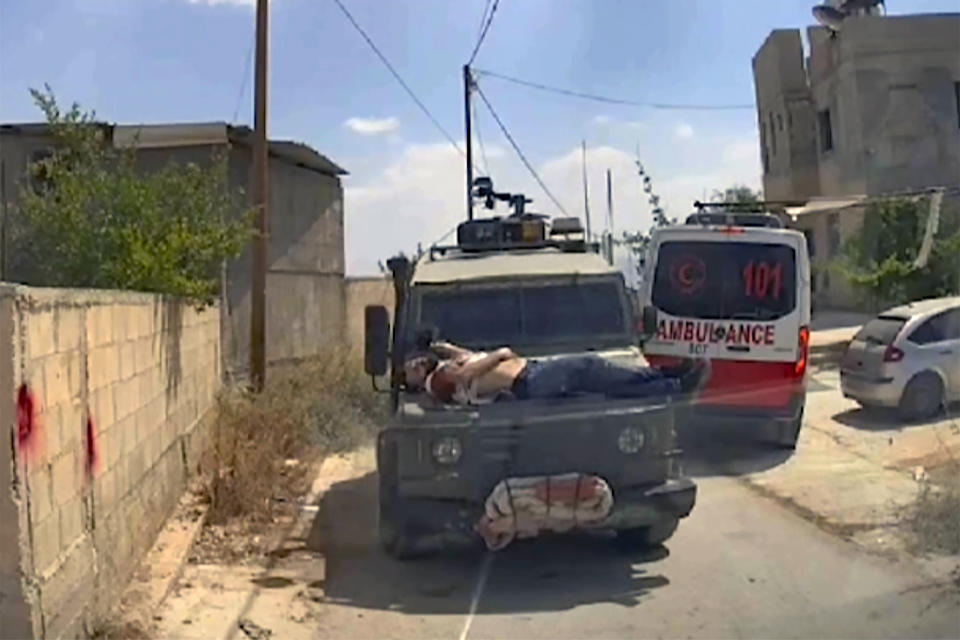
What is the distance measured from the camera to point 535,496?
721 cm

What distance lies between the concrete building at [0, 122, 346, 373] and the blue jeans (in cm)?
731

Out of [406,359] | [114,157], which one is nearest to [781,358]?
[406,359]

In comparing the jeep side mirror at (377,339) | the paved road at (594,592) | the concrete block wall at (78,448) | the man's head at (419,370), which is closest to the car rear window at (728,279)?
the paved road at (594,592)

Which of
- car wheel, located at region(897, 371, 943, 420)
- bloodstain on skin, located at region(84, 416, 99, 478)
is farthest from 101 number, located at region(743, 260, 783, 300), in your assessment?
bloodstain on skin, located at region(84, 416, 99, 478)

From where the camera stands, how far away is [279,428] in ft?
39.2

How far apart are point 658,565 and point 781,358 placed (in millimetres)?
5161

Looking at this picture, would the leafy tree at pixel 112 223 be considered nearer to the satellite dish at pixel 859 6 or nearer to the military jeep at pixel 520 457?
the military jeep at pixel 520 457

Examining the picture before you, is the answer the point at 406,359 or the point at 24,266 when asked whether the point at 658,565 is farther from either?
the point at 24,266

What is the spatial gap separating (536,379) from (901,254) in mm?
16794

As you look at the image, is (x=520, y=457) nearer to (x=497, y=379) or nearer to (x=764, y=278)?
(x=497, y=379)

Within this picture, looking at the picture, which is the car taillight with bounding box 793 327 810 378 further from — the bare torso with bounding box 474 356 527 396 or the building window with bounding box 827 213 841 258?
the building window with bounding box 827 213 841 258

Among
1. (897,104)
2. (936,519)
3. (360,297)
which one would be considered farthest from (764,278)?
(897,104)

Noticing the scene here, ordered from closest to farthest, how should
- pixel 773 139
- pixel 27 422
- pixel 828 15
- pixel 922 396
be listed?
pixel 27 422 → pixel 922 396 → pixel 828 15 → pixel 773 139

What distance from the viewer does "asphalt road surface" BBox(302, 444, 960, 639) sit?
21.0ft
